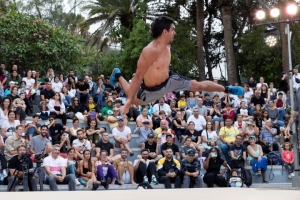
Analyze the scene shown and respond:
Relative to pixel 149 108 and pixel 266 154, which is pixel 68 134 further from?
pixel 266 154

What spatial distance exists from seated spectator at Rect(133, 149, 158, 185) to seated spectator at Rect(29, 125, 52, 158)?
1.91m

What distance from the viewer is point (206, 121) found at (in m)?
14.2

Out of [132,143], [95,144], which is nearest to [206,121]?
[132,143]

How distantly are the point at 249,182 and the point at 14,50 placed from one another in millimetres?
8533

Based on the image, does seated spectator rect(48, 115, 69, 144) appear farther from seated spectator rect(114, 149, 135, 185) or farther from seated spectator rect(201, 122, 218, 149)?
seated spectator rect(201, 122, 218, 149)

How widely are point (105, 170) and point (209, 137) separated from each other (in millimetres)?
2984

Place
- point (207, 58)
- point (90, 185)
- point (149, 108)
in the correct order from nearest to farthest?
1. point (90, 185)
2. point (149, 108)
3. point (207, 58)

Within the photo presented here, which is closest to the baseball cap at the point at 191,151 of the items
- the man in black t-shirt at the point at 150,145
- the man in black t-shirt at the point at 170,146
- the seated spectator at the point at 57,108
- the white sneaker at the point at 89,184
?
the man in black t-shirt at the point at 170,146

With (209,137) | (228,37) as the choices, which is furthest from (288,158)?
(228,37)

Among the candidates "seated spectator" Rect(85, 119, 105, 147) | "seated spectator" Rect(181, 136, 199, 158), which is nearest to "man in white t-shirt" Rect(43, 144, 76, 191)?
"seated spectator" Rect(85, 119, 105, 147)

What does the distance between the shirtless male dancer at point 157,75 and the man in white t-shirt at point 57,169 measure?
174 inches

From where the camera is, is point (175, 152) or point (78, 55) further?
point (78, 55)

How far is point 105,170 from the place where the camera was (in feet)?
38.7

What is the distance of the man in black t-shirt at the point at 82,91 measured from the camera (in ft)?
49.0
